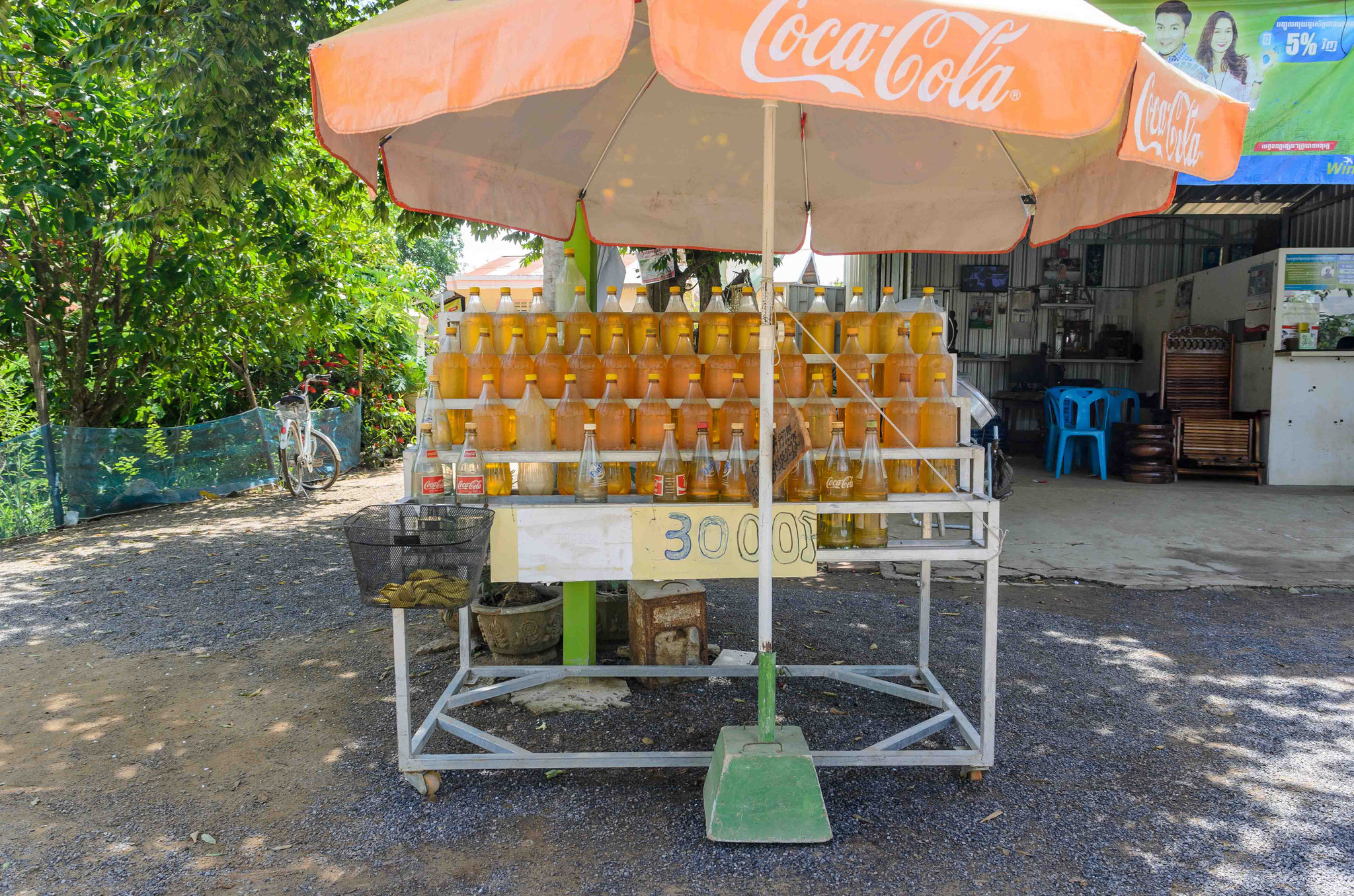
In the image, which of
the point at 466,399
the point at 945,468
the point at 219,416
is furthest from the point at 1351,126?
the point at 219,416

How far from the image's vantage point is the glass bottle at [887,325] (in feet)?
11.0

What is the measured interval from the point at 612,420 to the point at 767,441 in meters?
0.70

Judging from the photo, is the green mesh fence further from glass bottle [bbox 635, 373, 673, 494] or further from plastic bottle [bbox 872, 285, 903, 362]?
plastic bottle [bbox 872, 285, 903, 362]

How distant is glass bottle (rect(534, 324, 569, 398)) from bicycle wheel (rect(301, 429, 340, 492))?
7.36 meters

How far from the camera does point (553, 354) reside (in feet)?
10.7

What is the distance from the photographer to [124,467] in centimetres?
814

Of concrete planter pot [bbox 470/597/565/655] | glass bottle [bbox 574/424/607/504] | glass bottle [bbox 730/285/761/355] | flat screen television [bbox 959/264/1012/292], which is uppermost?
flat screen television [bbox 959/264/1012/292]

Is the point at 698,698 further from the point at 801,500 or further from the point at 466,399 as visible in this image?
the point at 466,399

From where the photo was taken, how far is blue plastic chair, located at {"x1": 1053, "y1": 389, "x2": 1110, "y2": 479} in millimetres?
10469

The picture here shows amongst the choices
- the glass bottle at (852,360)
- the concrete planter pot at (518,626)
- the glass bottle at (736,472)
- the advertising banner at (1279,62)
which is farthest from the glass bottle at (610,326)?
the advertising banner at (1279,62)

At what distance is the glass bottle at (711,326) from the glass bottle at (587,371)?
45cm

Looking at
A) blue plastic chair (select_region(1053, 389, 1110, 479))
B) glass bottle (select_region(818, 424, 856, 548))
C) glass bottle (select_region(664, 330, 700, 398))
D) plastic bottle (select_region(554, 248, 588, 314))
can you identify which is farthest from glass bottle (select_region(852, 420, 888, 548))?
blue plastic chair (select_region(1053, 389, 1110, 479))

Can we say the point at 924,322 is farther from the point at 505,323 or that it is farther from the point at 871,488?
the point at 505,323

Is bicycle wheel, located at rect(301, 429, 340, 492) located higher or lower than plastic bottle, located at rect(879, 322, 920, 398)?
lower
